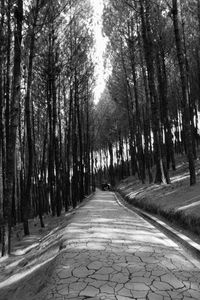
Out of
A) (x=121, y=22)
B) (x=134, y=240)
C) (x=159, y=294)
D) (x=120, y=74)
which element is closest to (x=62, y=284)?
(x=159, y=294)

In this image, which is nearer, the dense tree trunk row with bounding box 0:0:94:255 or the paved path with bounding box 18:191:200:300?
the paved path with bounding box 18:191:200:300

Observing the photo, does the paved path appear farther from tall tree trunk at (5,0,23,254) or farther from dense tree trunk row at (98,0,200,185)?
dense tree trunk row at (98,0,200,185)

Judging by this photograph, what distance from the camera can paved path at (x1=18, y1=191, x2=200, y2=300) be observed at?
13.0 feet

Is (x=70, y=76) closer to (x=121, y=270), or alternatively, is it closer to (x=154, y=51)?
(x=154, y=51)

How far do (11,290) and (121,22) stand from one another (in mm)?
20917

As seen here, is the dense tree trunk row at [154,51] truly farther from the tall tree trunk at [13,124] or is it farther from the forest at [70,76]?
the tall tree trunk at [13,124]

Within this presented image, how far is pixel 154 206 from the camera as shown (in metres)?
11.3

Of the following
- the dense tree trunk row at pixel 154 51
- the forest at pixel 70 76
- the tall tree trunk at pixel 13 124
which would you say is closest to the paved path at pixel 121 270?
the tall tree trunk at pixel 13 124

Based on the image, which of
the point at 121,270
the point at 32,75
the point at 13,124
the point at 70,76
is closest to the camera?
the point at 121,270

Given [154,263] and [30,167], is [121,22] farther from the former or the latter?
[154,263]

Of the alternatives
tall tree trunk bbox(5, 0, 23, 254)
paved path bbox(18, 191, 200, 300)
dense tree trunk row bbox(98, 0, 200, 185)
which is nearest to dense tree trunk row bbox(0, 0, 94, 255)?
tall tree trunk bbox(5, 0, 23, 254)

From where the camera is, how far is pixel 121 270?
4707 millimetres

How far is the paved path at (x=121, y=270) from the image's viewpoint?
3.98 metres

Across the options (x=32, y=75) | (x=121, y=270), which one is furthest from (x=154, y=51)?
(x=121, y=270)
